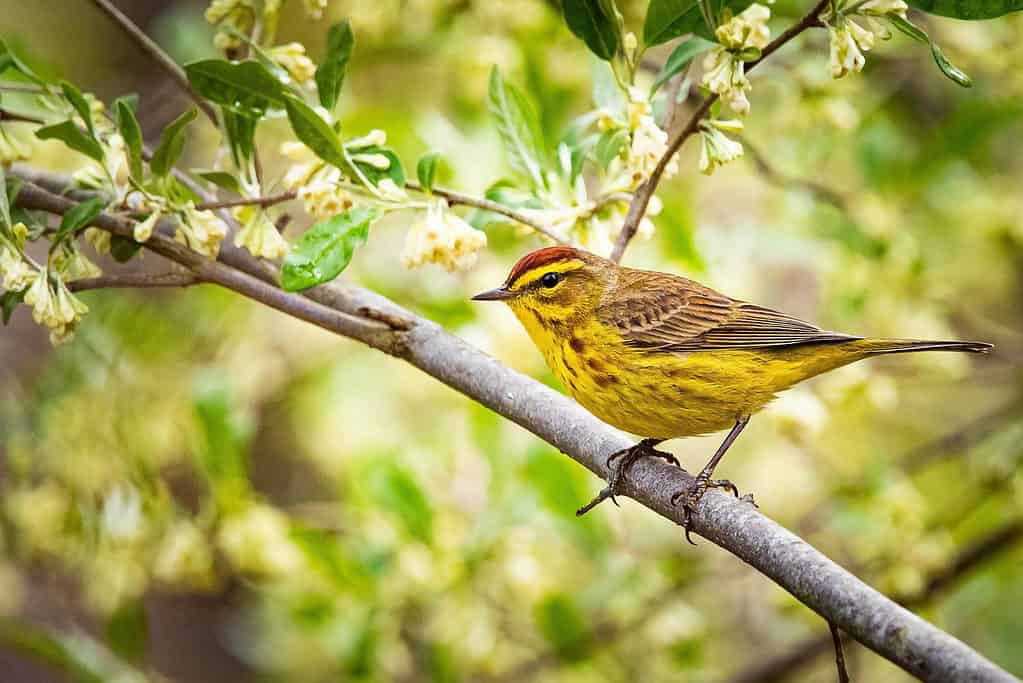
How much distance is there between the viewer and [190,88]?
8.89 feet

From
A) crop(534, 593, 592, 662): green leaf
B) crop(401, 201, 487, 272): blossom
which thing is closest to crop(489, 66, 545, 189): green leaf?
crop(401, 201, 487, 272): blossom

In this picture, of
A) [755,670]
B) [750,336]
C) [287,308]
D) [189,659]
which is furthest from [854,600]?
[189,659]

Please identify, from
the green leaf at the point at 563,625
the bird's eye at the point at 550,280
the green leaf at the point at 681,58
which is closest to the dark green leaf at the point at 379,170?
the green leaf at the point at 681,58

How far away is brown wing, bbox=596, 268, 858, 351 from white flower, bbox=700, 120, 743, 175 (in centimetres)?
86

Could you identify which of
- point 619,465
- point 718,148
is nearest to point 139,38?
point 718,148

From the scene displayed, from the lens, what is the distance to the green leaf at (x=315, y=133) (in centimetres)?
222

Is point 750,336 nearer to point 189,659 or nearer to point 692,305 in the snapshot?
point 692,305

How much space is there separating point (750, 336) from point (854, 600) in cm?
156

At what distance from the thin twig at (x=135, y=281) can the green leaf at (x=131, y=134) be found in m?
0.22

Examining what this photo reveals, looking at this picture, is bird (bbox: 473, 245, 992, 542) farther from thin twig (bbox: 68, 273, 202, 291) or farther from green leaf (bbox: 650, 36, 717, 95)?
thin twig (bbox: 68, 273, 202, 291)

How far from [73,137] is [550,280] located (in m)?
1.46

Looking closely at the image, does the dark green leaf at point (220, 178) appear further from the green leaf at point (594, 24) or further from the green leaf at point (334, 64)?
the green leaf at point (594, 24)

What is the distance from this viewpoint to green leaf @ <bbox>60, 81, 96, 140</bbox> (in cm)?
233

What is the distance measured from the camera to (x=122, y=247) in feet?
8.40
